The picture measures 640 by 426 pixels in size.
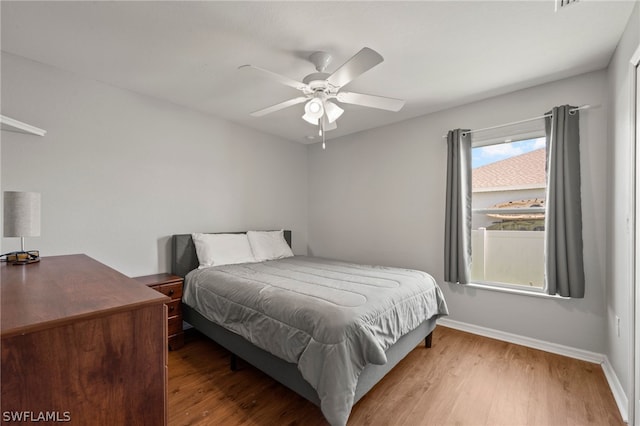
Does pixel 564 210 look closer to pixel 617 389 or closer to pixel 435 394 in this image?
pixel 617 389

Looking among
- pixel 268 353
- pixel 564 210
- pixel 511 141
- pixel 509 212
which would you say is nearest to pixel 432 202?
pixel 509 212

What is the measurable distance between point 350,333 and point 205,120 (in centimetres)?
304

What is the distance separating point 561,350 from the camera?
8.23 ft

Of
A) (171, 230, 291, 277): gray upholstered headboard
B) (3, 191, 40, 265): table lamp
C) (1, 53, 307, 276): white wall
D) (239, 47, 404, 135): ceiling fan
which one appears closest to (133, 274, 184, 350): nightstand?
(171, 230, 291, 277): gray upholstered headboard

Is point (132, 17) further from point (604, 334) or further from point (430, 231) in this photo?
point (604, 334)

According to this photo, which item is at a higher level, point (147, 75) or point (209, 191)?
point (147, 75)

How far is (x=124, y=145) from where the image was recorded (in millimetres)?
2762

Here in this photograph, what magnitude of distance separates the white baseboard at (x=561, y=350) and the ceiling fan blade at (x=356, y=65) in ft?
8.58

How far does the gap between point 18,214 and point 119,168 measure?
1.04m

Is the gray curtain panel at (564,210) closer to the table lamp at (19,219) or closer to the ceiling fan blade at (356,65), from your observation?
the ceiling fan blade at (356,65)

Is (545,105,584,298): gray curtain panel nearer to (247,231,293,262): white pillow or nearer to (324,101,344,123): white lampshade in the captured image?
(324,101,344,123): white lampshade

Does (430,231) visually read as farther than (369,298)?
Yes

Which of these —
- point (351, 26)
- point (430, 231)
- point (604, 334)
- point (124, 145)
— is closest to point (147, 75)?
point (124, 145)

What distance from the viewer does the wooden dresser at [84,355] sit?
2.38 feet
